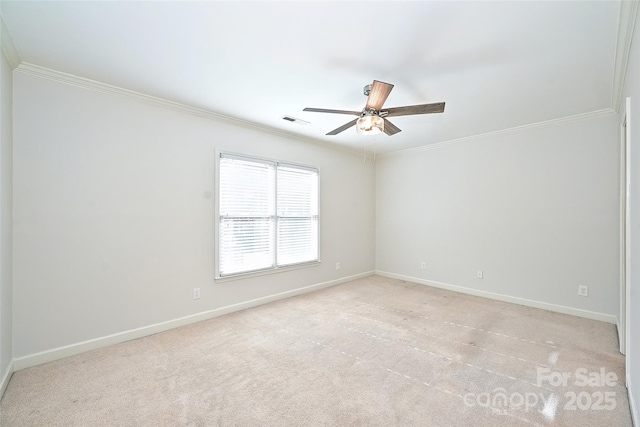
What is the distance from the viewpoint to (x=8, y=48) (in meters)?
2.09

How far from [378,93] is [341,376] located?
228 cm

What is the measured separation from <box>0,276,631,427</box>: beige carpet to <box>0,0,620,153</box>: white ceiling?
2516 mm

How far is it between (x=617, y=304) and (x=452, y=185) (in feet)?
8.01

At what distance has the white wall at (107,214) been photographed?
95.1 inches

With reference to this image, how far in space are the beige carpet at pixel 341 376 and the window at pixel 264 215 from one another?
0.86 m

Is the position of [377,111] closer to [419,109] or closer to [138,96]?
[419,109]

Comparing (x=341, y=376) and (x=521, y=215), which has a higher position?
(x=521, y=215)

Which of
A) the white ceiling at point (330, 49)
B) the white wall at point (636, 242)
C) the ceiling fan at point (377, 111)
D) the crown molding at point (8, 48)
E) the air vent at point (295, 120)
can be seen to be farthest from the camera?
the air vent at point (295, 120)

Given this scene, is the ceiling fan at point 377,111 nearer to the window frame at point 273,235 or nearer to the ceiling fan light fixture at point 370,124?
the ceiling fan light fixture at point 370,124

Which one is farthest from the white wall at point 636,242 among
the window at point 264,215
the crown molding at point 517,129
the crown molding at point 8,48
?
the crown molding at point 8,48

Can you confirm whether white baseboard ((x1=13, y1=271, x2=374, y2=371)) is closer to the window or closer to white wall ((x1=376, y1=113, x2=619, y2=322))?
the window

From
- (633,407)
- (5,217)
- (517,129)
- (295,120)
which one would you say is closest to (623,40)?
(517,129)

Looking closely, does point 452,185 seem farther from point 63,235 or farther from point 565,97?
point 63,235

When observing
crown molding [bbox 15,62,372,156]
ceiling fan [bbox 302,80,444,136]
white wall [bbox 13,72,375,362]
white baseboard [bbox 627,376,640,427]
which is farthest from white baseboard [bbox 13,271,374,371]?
white baseboard [bbox 627,376,640,427]
